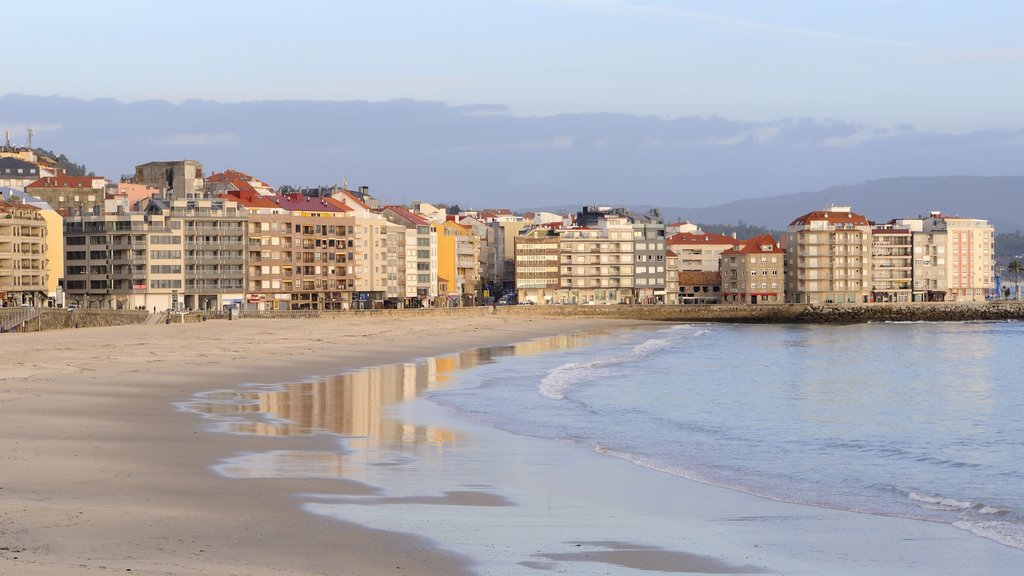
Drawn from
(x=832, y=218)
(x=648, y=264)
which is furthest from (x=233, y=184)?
(x=832, y=218)

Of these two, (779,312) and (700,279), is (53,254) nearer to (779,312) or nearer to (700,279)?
(779,312)

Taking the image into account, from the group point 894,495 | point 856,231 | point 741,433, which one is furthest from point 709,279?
point 894,495

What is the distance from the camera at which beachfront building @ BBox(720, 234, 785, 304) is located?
4943 inches

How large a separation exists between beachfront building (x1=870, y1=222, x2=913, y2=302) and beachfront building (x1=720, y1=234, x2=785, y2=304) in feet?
35.7

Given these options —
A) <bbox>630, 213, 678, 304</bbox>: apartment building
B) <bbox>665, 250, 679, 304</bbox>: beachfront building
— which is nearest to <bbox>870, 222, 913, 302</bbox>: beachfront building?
<bbox>665, 250, 679, 304</bbox>: beachfront building

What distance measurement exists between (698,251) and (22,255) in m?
77.9

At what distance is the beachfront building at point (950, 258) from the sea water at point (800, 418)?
74.4m

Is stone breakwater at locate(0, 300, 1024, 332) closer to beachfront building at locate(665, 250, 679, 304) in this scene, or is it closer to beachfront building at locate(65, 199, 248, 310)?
beachfront building at locate(665, 250, 679, 304)

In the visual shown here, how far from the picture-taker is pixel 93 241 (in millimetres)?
89188

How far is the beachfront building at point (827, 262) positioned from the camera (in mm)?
125938

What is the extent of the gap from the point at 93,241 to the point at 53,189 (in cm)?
1967

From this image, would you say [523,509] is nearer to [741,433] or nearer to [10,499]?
[10,499]

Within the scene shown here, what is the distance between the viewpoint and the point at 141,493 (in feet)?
49.5

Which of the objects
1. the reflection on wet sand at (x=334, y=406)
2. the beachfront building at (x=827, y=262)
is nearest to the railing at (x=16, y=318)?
the reflection on wet sand at (x=334, y=406)
